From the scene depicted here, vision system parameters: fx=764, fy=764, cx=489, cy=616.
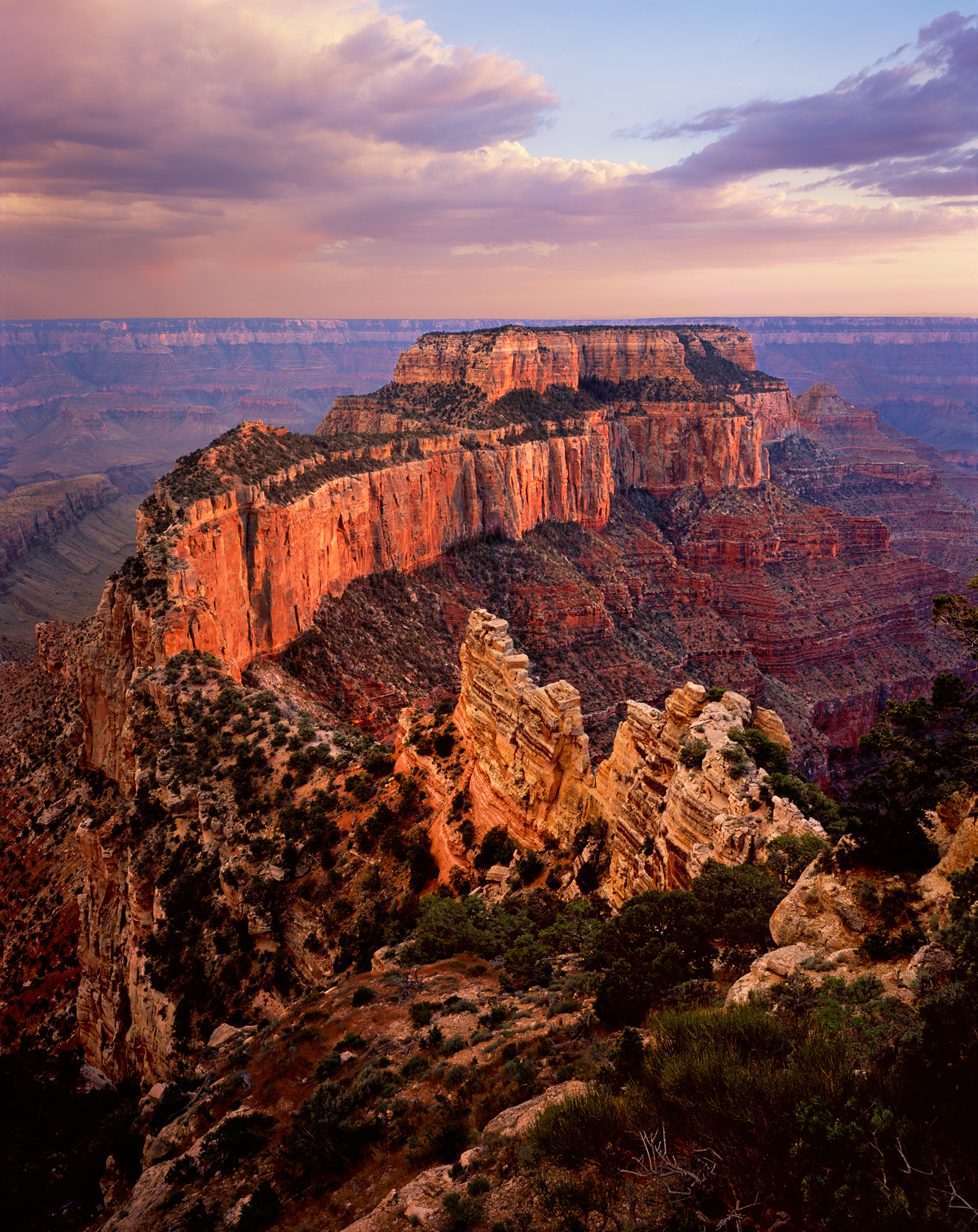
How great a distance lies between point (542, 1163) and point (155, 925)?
993 inches

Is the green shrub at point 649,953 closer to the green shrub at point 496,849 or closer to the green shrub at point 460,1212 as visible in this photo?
the green shrub at point 460,1212

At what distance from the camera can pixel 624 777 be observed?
25406 mm

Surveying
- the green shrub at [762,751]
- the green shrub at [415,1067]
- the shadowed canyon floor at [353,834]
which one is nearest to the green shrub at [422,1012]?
the shadowed canyon floor at [353,834]

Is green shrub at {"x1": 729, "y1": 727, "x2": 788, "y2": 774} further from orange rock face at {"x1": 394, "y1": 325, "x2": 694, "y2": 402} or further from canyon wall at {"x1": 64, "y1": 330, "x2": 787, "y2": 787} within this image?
orange rock face at {"x1": 394, "y1": 325, "x2": 694, "y2": 402}

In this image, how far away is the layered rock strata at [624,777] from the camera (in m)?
20.3

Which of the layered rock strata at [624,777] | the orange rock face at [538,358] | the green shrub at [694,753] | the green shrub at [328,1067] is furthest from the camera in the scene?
the orange rock face at [538,358]

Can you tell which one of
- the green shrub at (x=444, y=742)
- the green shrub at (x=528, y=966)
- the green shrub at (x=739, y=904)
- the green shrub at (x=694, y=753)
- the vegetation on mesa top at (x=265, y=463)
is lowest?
the green shrub at (x=528, y=966)

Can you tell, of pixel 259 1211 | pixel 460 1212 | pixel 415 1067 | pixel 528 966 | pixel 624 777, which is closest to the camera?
pixel 460 1212

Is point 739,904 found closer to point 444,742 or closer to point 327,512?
point 444,742

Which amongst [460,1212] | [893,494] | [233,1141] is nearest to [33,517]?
[233,1141]

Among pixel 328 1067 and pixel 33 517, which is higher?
pixel 328 1067

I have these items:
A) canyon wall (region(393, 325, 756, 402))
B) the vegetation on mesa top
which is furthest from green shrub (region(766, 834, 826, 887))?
canyon wall (region(393, 325, 756, 402))

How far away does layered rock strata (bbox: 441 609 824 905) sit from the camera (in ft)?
66.7

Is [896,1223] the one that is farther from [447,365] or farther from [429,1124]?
[447,365]
